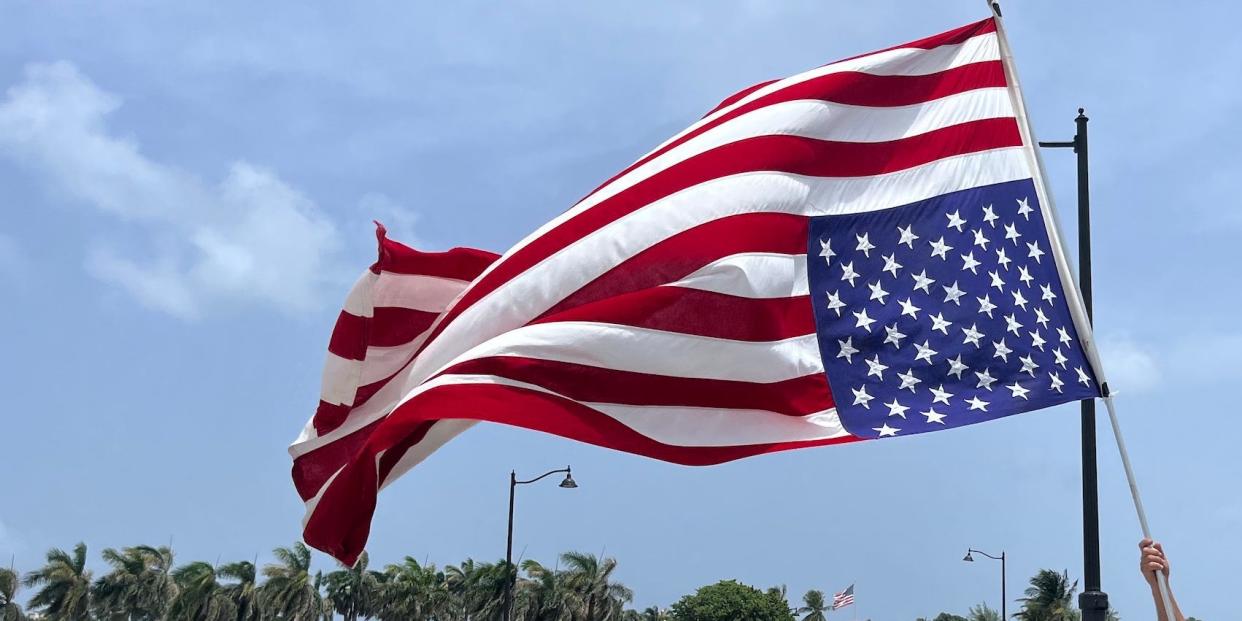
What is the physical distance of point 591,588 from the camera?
254ft

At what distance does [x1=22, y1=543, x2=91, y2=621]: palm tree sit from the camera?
244 feet

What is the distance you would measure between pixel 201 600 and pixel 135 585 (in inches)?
208

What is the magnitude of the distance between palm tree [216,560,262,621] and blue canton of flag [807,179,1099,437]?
6850 centimetres

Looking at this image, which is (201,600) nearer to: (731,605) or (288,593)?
(288,593)

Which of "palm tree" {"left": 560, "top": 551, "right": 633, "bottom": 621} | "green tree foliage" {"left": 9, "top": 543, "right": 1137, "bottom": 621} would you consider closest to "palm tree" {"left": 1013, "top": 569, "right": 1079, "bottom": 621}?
"green tree foliage" {"left": 9, "top": 543, "right": 1137, "bottom": 621}

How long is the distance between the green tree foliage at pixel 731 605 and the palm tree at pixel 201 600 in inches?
1219

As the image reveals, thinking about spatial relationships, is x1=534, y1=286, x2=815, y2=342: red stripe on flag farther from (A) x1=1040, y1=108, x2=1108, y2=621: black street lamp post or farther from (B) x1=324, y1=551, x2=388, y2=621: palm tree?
(B) x1=324, y1=551, x2=388, y2=621: palm tree

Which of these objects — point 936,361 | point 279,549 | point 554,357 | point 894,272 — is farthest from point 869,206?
point 279,549

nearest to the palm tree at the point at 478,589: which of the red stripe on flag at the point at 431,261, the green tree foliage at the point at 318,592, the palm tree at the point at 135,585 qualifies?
the green tree foliage at the point at 318,592

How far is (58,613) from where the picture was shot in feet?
244

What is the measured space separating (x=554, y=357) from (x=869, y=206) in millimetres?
2409

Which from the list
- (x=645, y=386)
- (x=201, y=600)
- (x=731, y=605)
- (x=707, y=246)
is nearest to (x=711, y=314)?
(x=707, y=246)

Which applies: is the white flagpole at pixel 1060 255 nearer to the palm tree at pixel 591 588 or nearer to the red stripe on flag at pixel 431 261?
the red stripe on flag at pixel 431 261

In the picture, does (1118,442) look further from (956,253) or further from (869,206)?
(869,206)
